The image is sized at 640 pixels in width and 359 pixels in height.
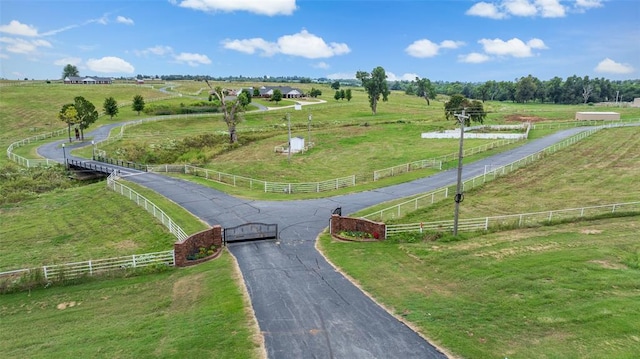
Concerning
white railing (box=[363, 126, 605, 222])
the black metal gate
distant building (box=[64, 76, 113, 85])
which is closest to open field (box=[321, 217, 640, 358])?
the black metal gate

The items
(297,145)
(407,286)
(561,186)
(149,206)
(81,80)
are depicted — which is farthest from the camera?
(81,80)

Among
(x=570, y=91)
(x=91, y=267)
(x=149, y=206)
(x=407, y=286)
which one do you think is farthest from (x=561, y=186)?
(x=570, y=91)

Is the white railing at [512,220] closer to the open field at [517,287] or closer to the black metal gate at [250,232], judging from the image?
the open field at [517,287]

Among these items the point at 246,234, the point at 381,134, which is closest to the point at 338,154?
the point at 381,134

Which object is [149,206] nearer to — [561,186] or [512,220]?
[512,220]

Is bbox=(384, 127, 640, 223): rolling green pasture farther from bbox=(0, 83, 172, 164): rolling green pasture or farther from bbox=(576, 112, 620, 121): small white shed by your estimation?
bbox=(0, 83, 172, 164): rolling green pasture

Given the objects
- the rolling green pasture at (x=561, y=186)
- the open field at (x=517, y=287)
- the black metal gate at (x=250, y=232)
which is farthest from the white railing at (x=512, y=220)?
the black metal gate at (x=250, y=232)
